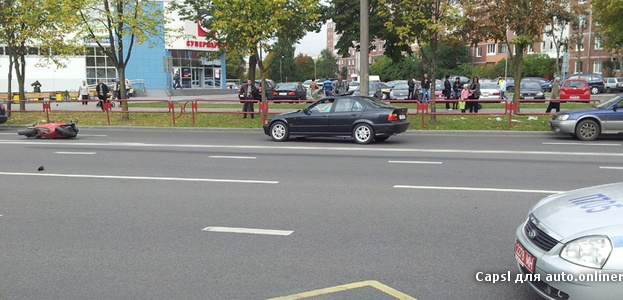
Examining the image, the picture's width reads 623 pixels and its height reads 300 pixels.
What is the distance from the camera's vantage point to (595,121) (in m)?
16.9

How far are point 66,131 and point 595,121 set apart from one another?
1657 centimetres

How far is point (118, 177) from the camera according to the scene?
35.8 ft

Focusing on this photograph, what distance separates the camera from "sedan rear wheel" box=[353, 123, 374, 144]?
1625 cm

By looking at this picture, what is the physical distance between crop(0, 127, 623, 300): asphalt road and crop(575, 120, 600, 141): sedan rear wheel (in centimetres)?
222

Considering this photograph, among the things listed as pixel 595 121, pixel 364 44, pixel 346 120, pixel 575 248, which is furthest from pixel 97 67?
pixel 575 248

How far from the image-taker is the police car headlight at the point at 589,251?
12.0ft

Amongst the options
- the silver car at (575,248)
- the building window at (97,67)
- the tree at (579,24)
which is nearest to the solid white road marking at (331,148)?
the silver car at (575,248)

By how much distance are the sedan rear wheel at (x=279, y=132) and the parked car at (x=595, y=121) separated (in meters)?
8.34

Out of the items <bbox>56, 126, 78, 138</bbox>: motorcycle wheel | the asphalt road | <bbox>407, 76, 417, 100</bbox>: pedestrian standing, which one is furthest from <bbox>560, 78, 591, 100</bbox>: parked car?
<bbox>56, 126, 78, 138</bbox>: motorcycle wheel

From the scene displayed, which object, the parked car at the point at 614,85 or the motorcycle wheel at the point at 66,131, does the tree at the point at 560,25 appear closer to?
the parked car at the point at 614,85

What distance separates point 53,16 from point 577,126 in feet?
68.5

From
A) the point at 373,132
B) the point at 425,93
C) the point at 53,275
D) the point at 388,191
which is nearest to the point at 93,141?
the point at 373,132

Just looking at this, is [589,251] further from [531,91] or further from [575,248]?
[531,91]

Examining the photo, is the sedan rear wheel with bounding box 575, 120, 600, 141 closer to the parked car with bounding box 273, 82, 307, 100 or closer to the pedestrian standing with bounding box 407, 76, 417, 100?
the pedestrian standing with bounding box 407, 76, 417, 100
